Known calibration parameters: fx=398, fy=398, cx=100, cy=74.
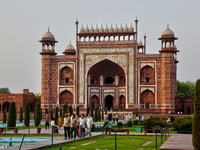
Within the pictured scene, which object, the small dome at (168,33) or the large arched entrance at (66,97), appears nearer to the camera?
the small dome at (168,33)

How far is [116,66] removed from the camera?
40.0m

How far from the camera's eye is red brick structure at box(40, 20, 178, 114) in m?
36.7

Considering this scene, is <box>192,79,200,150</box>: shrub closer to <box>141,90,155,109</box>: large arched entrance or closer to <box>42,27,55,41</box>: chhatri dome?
<box>141,90,155,109</box>: large arched entrance

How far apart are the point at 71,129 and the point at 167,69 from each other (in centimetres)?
2315

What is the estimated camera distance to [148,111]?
36.6m

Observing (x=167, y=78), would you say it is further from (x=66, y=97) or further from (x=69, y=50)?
(x=69, y=50)

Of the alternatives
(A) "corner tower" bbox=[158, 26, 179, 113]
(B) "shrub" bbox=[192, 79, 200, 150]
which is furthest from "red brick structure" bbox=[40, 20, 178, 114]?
(B) "shrub" bbox=[192, 79, 200, 150]

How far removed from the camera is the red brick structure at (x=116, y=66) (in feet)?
120

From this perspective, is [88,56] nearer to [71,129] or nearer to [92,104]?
[92,104]

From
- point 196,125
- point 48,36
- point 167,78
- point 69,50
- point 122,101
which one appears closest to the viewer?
point 196,125

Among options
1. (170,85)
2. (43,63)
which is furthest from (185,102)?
(43,63)

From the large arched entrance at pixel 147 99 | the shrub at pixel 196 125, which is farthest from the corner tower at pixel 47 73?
the shrub at pixel 196 125

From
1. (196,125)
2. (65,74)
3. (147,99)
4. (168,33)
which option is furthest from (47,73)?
(196,125)

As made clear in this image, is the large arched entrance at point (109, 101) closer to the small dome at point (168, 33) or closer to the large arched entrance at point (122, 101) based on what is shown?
the large arched entrance at point (122, 101)
